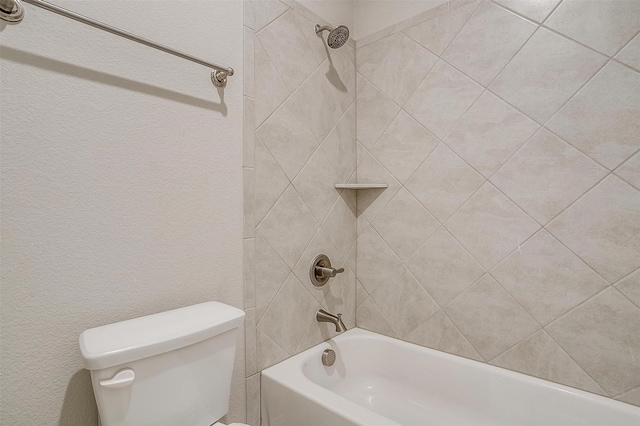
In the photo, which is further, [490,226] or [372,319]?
[372,319]

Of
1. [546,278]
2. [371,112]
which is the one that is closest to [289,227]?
[371,112]

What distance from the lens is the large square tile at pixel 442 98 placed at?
1430 mm

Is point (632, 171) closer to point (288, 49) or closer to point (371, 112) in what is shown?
point (371, 112)

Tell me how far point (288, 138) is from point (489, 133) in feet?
2.79

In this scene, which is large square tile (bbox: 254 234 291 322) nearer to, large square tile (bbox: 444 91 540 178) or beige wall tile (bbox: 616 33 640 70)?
large square tile (bbox: 444 91 540 178)

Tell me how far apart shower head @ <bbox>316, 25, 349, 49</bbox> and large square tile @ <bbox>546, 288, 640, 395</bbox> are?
1.43m

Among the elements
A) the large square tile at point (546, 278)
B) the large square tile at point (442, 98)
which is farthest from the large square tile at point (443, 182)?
the large square tile at point (546, 278)

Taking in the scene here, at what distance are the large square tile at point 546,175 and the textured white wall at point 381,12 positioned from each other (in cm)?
81

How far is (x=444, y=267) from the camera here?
1496 millimetres

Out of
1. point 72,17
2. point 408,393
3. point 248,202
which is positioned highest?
Result: point 72,17

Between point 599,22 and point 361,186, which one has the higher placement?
point 599,22

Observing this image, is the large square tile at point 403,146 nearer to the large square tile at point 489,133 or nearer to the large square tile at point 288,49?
the large square tile at point 489,133

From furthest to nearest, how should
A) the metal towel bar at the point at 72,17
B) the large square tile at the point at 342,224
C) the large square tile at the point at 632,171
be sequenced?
1. the large square tile at the point at 342,224
2. the large square tile at the point at 632,171
3. the metal towel bar at the point at 72,17

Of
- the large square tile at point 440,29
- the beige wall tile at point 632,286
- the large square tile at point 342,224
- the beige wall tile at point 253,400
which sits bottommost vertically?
the beige wall tile at point 253,400
